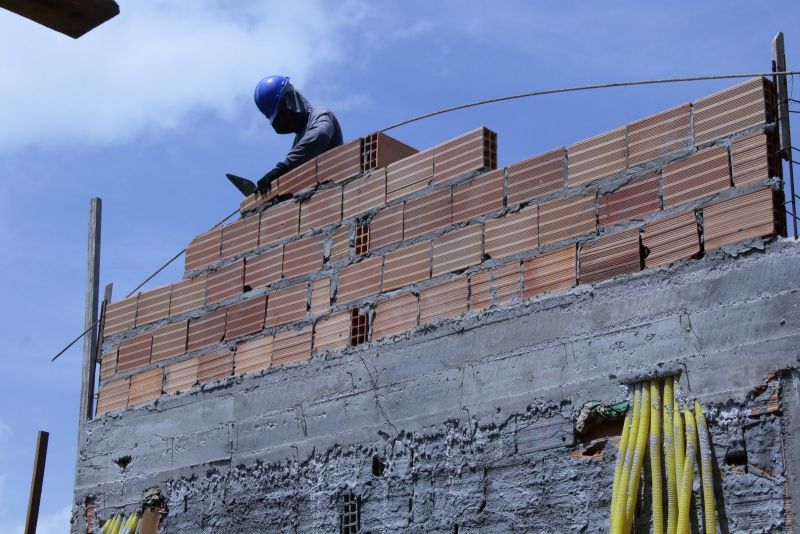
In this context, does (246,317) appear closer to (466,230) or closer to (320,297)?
(320,297)

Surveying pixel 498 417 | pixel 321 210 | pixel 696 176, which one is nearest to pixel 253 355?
pixel 321 210

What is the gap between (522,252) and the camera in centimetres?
632

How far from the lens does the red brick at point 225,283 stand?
7887 mm

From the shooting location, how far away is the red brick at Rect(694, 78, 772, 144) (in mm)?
5574

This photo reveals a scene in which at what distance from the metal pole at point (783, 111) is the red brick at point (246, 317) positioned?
3.40 metres

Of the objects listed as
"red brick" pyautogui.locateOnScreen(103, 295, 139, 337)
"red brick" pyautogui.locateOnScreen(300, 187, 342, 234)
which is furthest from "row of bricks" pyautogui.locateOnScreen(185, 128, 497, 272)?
"red brick" pyautogui.locateOnScreen(103, 295, 139, 337)

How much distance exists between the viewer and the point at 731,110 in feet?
18.6

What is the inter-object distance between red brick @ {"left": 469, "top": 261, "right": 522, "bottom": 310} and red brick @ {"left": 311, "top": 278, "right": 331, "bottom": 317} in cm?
111

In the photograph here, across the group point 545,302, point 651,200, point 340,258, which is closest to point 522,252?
point 545,302

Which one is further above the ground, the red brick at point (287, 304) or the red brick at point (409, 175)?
the red brick at point (409, 175)

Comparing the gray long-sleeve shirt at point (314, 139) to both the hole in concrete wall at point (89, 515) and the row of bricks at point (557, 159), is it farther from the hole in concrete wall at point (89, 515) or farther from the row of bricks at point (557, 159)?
the hole in concrete wall at point (89, 515)

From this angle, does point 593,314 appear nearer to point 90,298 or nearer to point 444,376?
point 444,376

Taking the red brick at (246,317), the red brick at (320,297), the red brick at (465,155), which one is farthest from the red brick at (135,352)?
the red brick at (465,155)

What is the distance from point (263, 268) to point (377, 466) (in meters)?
1.76
